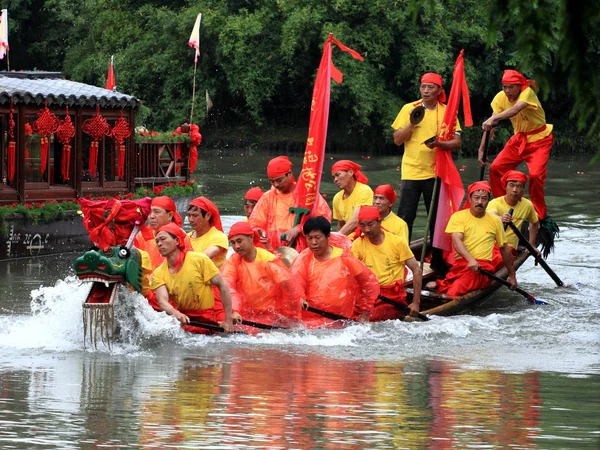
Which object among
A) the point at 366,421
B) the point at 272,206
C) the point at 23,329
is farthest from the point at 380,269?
the point at 366,421

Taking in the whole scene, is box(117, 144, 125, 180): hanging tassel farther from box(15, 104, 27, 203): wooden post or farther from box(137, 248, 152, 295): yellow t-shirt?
box(137, 248, 152, 295): yellow t-shirt

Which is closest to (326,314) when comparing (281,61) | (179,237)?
(179,237)

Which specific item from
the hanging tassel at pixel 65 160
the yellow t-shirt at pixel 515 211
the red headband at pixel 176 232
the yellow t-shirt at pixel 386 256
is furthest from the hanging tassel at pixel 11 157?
the red headband at pixel 176 232

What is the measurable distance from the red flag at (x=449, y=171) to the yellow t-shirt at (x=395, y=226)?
1.22 metres

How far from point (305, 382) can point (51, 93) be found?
10.1m

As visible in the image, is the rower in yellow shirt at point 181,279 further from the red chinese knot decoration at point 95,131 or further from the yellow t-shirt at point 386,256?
the red chinese knot decoration at point 95,131

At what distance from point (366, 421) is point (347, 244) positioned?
13.8 ft

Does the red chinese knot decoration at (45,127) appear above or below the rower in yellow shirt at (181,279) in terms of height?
above

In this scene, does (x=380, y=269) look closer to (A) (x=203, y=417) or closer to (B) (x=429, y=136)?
(B) (x=429, y=136)

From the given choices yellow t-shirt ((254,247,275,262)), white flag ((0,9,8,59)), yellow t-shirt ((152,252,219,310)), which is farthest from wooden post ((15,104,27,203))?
yellow t-shirt ((152,252,219,310))

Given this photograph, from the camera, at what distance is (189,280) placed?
1073cm

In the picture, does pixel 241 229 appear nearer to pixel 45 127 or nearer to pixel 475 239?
pixel 475 239

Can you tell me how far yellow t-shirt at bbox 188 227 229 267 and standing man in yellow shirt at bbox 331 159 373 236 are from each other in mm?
1838

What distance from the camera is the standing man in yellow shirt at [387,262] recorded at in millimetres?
12438
